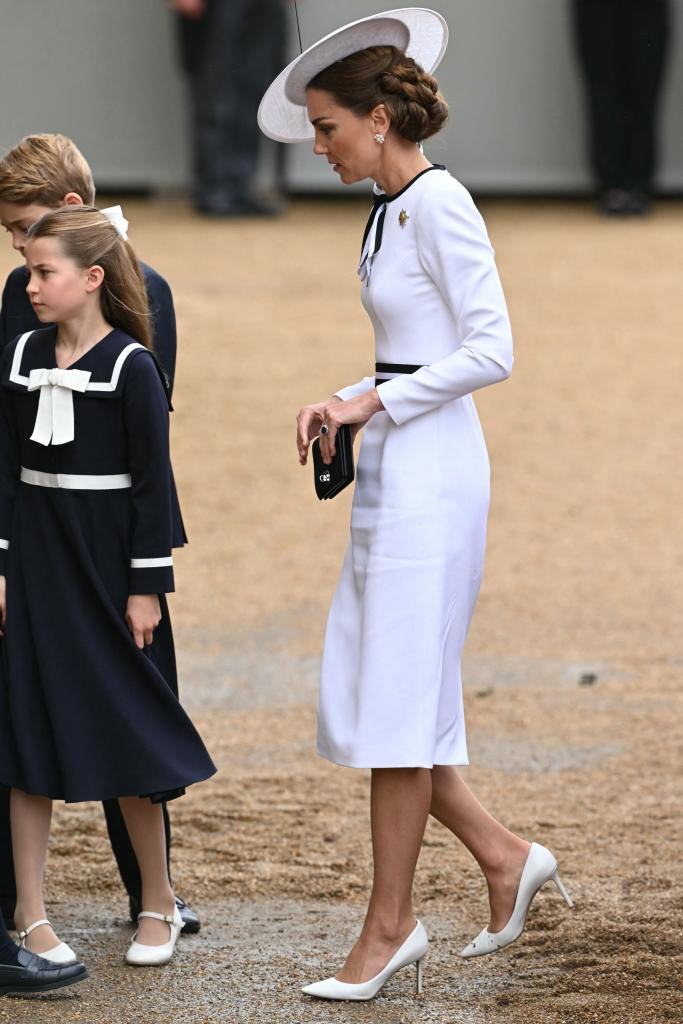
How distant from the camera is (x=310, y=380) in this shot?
9.70 meters

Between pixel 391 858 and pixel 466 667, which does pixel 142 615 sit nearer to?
pixel 391 858

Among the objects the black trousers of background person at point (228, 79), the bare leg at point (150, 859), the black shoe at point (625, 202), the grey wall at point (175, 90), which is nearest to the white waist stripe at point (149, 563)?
the bare leg at point (150, 859)

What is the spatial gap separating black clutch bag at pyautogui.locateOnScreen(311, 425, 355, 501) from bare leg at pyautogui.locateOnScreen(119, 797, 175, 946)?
2.35 feet

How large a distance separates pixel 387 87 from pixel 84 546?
3.33 ft

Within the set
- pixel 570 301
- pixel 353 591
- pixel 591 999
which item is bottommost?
pixel 570 301

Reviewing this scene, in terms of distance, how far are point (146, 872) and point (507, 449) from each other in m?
5.60

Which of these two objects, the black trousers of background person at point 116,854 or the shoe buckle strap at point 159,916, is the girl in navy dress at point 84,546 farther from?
the black trousers of background person at point 116,854

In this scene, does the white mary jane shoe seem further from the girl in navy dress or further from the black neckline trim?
the black neckline trim

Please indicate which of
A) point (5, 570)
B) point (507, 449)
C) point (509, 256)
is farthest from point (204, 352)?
point (5, 570)

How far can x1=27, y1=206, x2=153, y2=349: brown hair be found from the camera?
10.7 feet

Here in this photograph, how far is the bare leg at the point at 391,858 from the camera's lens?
3223 mm

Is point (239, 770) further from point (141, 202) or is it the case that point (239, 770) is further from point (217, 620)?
point (141, 202)

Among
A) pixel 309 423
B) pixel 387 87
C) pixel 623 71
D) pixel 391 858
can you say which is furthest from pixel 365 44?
pixel 623 71

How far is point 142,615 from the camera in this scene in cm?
329
